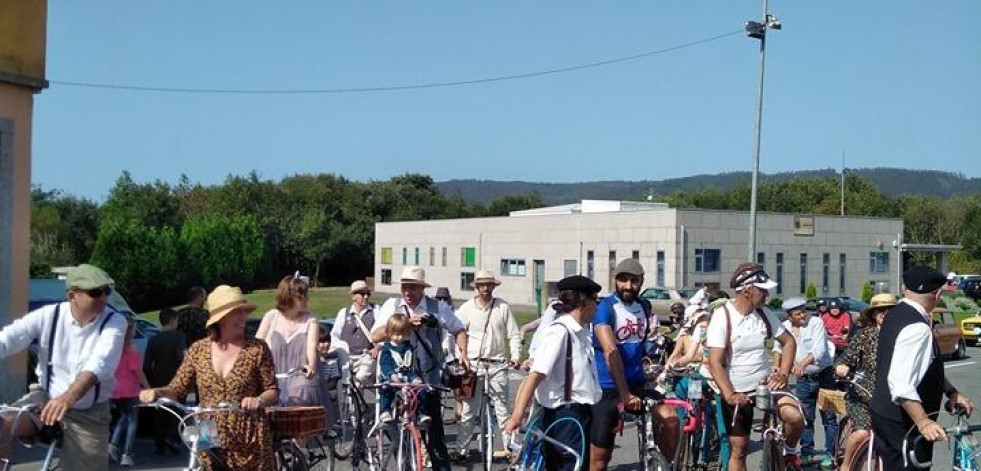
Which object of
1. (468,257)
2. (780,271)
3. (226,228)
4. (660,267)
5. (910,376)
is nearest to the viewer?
(910,376)

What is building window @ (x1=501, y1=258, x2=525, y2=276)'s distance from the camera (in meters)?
60.0

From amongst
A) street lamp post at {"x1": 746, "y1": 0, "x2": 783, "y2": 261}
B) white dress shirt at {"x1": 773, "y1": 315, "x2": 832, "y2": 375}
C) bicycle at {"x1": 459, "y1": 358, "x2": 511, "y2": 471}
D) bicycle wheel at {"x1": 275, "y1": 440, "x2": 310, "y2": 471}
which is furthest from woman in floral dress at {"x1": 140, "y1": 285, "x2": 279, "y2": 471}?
street lamp post at {"x1": 746, "y1": 0, "x2": 783, "y2": 261}

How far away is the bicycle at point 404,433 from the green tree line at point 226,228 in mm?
40220

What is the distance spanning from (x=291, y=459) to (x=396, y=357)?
173 centimetres

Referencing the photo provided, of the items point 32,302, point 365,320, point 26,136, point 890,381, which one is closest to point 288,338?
point 365,320

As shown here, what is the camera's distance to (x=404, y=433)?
8.50m

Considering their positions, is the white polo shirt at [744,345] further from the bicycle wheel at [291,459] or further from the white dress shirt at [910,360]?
the bicycle wheel at [291,459]

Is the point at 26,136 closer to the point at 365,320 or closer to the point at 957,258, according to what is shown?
the point at 365,320

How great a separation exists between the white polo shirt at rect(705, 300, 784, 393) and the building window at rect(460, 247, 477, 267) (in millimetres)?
55087

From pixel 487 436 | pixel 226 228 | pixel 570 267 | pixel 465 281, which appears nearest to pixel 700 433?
pixel 487 436

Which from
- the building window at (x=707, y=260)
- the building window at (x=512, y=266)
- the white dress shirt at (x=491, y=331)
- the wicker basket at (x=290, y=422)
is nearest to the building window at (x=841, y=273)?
the building window at (x=707, y=260)

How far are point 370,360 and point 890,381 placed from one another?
6.31 m

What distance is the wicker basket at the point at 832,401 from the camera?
9.66 meters

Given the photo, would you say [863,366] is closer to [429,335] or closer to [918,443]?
[918,443]
